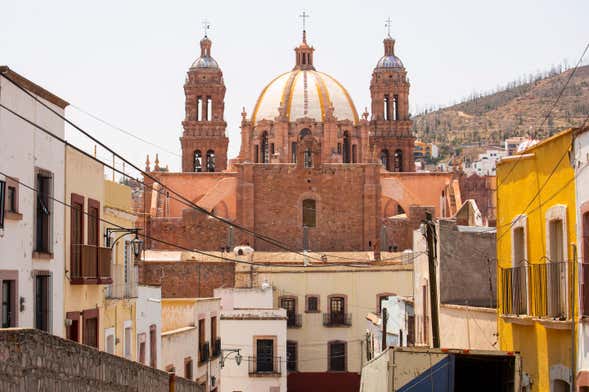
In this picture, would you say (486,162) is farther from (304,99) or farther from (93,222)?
(93,222)

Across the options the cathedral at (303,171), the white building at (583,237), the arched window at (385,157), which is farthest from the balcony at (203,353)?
the arched window at (385,157)

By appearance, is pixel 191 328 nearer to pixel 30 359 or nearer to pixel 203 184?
pixel 30 359

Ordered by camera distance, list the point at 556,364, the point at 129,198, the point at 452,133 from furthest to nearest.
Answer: the point at 452,133
the point at 129,198
the point at 556,364

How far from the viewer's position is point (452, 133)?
586 feet

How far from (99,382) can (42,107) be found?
746cm

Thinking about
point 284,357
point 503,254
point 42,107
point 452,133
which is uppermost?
point 452,133

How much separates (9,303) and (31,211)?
167 cm

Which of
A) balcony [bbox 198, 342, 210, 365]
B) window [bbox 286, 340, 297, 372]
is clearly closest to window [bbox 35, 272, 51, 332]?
balcony [bbox 198, 342, 210, 365]

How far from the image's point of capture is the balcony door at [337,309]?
54156mm

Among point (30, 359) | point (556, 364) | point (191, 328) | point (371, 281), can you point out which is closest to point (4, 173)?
point (30, 359)

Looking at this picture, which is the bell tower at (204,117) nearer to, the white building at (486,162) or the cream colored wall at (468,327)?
the cream colored wall at (468,327)

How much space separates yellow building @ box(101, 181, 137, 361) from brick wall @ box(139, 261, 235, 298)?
2812cm

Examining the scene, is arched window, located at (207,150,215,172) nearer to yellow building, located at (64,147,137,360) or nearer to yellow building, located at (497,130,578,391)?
yellow building, located at (64,147,137,360)

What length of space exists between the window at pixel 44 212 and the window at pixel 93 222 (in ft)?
8.80
